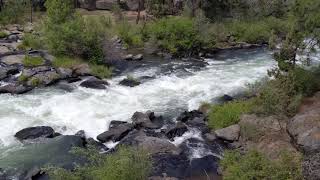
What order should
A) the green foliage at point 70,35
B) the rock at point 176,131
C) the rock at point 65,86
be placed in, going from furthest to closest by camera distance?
the green foliage at point 70,35, the rock at point 65,86, the rock at point 176,131

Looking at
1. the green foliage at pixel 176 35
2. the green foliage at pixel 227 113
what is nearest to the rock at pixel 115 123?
the green foliage at pixel 227 113

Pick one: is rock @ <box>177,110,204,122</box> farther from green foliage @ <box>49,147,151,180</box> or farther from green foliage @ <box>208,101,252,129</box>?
green foliage @ <box>49,147,151,180</box>

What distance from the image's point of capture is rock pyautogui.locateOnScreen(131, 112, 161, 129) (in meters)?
24.6

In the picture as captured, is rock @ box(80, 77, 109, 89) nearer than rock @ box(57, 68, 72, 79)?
Yes

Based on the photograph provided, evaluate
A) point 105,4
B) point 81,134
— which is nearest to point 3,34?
point 105,4

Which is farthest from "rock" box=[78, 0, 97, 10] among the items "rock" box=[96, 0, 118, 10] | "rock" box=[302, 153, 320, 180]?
"rock" box=[302, 153, 320, 180]

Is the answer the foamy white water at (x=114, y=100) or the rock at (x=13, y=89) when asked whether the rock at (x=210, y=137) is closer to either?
the foamy white water at (x=114, y=100)

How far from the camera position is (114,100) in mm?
28328

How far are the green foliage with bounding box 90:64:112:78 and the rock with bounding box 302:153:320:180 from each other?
65.7ft

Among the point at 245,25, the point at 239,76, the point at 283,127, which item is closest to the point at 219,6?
the point at 245,25

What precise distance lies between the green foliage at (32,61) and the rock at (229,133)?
17.7m

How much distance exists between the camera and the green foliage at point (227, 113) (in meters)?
24.5

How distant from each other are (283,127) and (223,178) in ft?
19.4

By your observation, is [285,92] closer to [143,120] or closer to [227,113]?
[227,113]
